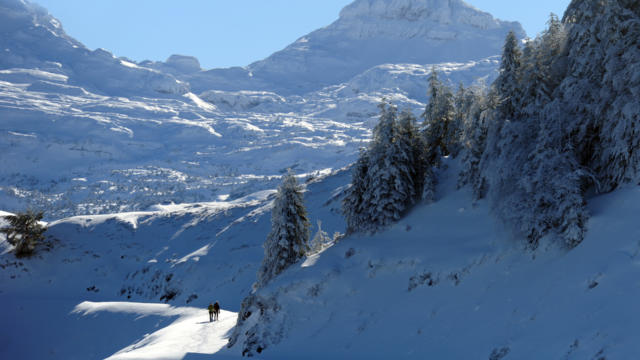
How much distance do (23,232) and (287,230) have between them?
48.2 metres

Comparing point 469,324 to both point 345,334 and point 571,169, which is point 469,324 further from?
point 571,169

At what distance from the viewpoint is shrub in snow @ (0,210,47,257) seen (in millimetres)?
60656

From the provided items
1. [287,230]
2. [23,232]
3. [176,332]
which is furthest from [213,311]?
[23,232]

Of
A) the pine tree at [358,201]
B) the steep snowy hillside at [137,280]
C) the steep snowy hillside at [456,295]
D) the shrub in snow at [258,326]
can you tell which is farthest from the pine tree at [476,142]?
the steep snowy hillside at [137,280]

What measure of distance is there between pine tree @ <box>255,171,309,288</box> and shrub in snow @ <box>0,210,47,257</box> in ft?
153

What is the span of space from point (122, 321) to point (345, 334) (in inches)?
1210

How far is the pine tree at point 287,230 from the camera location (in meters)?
31.8

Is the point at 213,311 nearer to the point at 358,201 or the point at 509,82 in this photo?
the point at 358,201

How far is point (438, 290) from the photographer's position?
69.5 feet

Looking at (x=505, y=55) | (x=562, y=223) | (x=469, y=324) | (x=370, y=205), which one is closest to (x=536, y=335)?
(x=469, y=324)

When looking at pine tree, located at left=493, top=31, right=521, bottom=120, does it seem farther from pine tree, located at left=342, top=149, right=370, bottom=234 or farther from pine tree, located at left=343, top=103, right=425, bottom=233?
pine tree, located at left=342, top=149, right=370, bottom=234

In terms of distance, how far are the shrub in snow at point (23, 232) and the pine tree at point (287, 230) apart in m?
46.5

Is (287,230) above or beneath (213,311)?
above

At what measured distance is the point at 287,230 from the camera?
1254 inches
